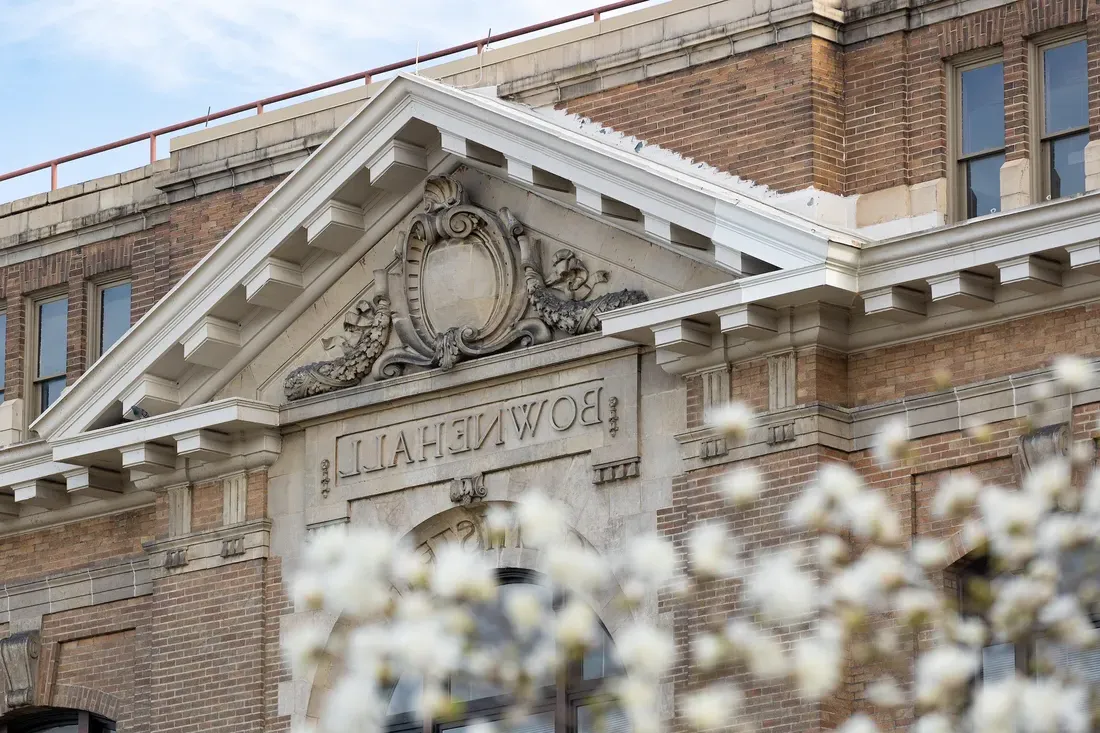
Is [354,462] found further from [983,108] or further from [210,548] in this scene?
[983,108]

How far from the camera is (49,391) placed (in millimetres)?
27688

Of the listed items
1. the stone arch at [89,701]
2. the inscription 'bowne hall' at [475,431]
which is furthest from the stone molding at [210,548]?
the stone arch at [89,701]

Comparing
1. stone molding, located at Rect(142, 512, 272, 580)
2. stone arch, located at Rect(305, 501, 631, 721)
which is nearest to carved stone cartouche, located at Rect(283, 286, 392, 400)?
stone molding, located at Rect(142, 512, 272, 580)

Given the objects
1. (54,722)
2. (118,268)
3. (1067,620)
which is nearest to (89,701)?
(54,722)

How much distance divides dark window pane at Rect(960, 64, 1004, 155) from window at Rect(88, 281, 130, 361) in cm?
1038

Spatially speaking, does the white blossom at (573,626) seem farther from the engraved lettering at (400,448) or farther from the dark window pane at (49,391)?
the dark window pane at (49,391)

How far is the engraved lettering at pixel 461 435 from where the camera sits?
22719mm

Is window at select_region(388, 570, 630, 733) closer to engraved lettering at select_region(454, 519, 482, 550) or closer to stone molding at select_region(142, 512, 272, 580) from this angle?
engraved lettering at select_region(454, 519, 482, 550)

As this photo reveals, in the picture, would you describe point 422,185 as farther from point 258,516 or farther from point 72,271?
point 72,271

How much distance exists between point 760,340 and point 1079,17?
3888mm

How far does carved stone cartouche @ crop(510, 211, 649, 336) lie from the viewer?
21844 mm

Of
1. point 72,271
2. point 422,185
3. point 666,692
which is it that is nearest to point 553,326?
point 422,185

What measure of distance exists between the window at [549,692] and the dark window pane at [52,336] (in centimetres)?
729

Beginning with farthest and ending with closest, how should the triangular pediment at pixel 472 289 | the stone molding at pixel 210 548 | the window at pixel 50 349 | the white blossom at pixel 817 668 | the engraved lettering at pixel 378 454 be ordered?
the window at pixel 50 349 → the stone molding at pixel 210 548 → the engraved lettering at pixel 378 454 → the triangular pediment at pixel 472 289 → the white blossom at pixel 817 668
